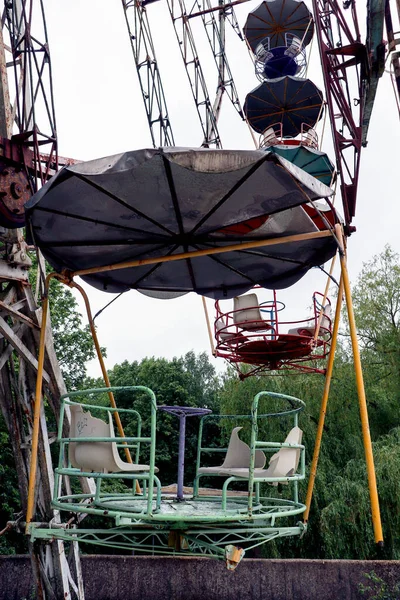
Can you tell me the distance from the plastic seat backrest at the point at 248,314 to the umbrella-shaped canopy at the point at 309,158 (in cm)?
688

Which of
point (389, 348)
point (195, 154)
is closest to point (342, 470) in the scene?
point (389, 348)

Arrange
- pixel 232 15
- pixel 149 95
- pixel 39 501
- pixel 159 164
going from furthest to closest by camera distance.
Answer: pixel 232 15 < pixel 149 95 < pixel 39 501 < pixel 159 164

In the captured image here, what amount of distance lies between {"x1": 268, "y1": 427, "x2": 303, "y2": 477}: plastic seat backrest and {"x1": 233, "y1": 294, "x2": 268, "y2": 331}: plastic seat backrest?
2.81 m

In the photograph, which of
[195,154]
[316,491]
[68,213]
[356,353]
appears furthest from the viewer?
[316,491]

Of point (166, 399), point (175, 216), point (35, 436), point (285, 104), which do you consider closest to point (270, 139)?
point (285, 104)

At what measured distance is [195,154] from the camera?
452 cm

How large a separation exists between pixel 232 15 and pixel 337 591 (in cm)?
1604

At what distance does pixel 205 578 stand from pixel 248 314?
7884mm

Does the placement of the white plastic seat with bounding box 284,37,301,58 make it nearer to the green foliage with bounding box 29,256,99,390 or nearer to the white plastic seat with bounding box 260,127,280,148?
the white plastic seat with bounding box 260,127,280,148

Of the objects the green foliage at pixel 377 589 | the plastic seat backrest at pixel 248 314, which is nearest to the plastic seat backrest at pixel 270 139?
the plastic seat backrest at pixel 248 314

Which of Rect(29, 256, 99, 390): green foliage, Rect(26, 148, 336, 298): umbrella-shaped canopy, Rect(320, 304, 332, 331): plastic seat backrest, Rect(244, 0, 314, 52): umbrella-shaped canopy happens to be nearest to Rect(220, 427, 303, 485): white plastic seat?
Rect(26, 148, 336, 298): umbrella-shaped canopy

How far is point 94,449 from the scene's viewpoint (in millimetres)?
4625

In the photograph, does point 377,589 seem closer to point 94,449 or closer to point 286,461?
point 286,461

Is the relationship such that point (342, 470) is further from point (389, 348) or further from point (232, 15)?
point (232, 15)
